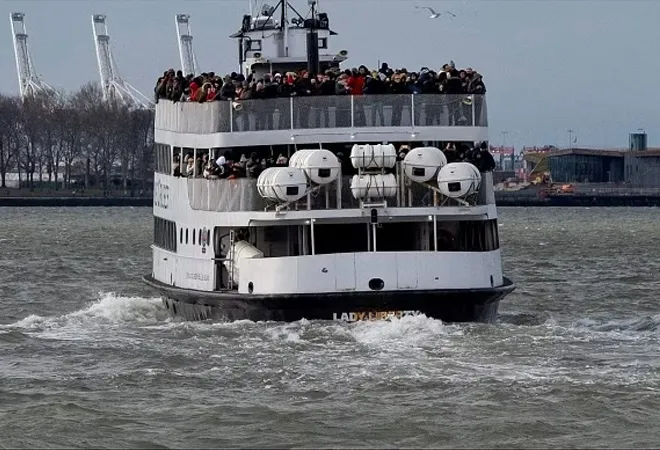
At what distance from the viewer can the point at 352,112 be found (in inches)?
1580

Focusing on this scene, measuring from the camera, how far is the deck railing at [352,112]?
4019 centimetres

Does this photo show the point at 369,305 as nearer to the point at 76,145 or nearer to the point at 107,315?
the point at 107,315

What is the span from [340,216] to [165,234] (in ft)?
27.0

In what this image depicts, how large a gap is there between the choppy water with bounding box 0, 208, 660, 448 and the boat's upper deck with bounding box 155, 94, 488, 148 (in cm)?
383

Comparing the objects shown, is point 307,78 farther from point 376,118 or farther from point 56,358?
point 56,358

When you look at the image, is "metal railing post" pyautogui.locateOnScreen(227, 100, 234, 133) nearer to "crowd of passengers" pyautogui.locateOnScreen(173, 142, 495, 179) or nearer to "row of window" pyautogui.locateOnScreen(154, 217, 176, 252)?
"crowd of passengers" pyautogui.locateOnScreen(173, 142, 495, 179)

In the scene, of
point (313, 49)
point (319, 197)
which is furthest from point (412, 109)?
point (313, 49)

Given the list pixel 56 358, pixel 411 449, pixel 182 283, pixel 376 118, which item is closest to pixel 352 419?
pixel 411 449

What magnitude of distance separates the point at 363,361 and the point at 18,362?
6315 mm

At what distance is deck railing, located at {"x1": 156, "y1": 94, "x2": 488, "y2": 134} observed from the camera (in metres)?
40.2

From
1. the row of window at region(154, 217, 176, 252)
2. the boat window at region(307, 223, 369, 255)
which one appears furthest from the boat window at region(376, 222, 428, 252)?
the row of window at region(154, 217, 176, 252)

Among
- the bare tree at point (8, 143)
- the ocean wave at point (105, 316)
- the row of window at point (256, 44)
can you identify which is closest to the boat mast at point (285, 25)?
the row of window at point (256, 44)

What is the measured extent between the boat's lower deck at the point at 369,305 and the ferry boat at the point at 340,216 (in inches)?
1.0

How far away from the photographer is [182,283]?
43.7m
